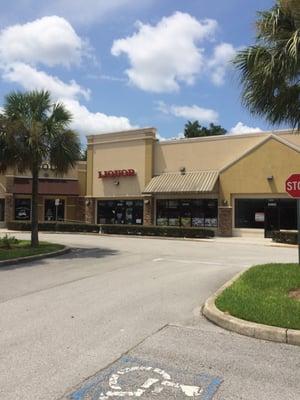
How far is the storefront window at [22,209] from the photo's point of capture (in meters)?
41.4

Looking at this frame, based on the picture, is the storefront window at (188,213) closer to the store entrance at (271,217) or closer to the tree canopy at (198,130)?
the store entrance at (271,217)

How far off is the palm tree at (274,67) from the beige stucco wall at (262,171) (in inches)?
760

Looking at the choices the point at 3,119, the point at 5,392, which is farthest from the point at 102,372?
the point at 3,119

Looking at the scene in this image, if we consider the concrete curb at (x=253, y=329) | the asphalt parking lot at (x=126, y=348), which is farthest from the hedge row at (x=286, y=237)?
the concrete curb at (x=253, y=329)

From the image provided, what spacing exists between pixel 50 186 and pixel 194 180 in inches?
564

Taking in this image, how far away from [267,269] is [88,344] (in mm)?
7107

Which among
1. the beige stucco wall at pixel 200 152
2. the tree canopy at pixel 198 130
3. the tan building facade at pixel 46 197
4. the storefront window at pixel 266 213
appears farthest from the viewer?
the tree canopy at pixel 198 130

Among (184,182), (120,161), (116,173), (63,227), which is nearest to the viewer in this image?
(184,182)

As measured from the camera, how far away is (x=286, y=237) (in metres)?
26.9

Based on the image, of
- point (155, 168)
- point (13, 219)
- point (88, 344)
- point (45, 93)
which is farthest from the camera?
point (13, 219)

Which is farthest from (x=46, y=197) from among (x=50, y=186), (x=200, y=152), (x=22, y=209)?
(x=200, y=152)

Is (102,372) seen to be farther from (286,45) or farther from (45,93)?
(45,93)

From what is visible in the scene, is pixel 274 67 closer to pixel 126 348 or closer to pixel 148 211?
pixel 126 348

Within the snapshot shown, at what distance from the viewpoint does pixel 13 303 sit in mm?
9133
